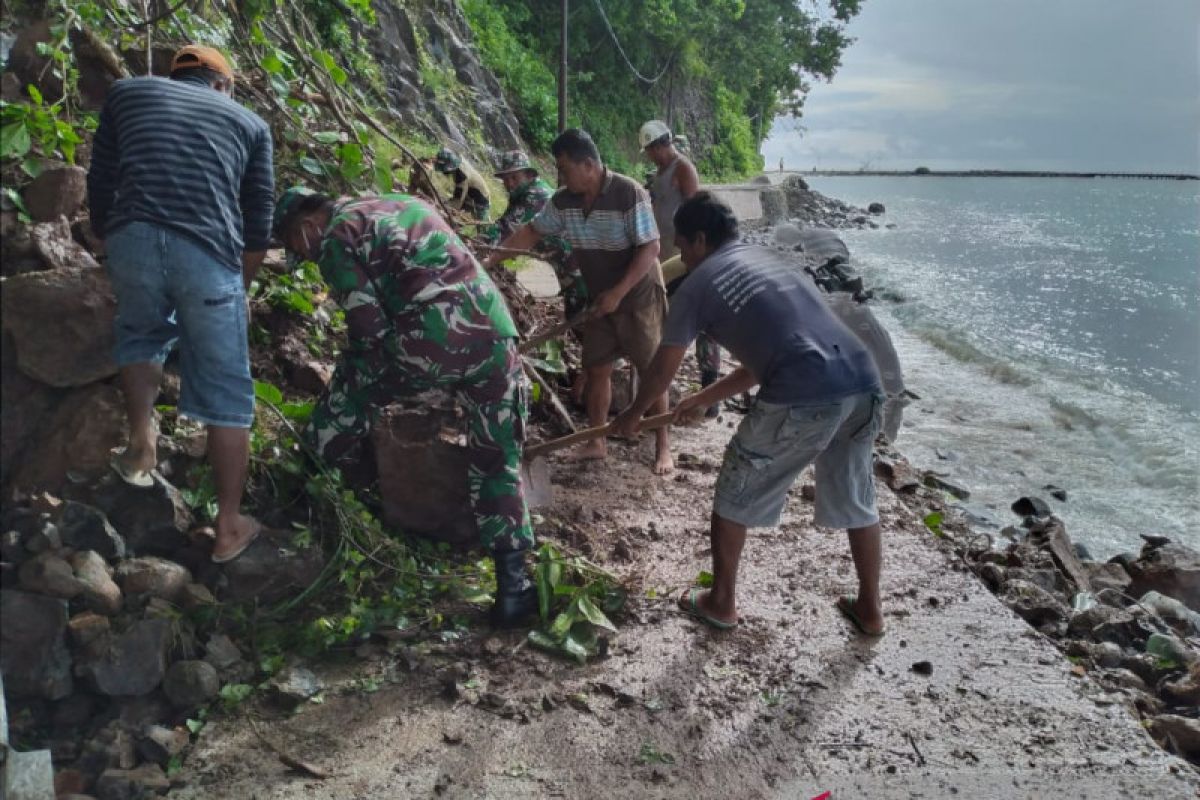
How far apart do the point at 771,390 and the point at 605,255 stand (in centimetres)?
189

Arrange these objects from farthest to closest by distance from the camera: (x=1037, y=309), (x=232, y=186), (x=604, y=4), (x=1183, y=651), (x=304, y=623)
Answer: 1. (x=604, y=4)
2. (x=1037, y=309)
3. (x=1183, y=651)
4. (x=304, y=623)
5. (x=232, y=186)

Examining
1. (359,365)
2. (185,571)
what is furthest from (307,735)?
(359,365)

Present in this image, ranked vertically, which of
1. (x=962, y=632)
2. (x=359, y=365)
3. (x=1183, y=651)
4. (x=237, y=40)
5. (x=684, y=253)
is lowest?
(x=1183, y=651)

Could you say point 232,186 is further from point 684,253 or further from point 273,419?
point 684,253

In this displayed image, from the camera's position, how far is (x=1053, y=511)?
26.4 ft

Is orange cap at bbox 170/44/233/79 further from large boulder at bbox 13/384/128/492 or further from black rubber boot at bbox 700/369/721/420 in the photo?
black rubber boot at bbox 700/369/721/420

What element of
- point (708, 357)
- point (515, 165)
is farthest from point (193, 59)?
point (708, 357)

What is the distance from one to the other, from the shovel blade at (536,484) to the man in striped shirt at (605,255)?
856 mm

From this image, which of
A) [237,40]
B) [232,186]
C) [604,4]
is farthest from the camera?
[604,4]

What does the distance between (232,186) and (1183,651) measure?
4.73m

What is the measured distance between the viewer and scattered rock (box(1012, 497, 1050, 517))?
24.7 ft

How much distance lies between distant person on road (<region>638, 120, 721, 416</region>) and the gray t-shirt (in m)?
2.75

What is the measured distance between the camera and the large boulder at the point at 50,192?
3.69 metres

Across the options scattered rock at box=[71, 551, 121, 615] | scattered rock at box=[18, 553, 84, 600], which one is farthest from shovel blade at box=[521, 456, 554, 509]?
scattered rock at box=[18, 553, 84, 600]
